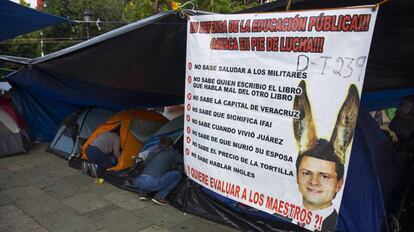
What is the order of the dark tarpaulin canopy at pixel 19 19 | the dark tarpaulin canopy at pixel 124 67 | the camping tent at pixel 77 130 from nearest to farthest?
the dark tarpaulin canopy at pixel 124 67
the dark tarpaulin canopy at pixel 19 19
the camping tent at pixel 77 130

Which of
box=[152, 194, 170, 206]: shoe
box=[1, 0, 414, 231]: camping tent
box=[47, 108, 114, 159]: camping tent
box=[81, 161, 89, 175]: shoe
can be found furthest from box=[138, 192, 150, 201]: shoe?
box=[47, 108, 114, 159]: camping tent

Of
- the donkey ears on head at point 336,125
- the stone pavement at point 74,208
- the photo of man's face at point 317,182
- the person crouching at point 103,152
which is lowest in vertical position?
the stone pavement at point 74,208

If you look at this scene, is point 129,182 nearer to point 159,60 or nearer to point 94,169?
point 94,169

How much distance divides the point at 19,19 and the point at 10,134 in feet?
8.15

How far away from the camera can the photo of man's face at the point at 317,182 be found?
2.82 meters

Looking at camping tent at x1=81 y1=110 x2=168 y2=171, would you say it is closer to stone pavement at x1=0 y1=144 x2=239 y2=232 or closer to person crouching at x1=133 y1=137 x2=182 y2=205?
stone pavement at x1=0 y1=144 x2=239 y2=232

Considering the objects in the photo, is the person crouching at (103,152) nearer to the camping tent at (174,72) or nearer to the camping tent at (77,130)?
the camping tent at (174,72)

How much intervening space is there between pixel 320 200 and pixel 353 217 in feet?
3.14

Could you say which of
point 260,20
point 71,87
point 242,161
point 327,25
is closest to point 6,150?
point 71,87

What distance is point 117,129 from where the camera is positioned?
251 inches

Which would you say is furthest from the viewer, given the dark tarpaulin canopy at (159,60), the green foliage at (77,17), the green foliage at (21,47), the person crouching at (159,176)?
the green foliage at (21,47)

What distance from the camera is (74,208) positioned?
4.84 m

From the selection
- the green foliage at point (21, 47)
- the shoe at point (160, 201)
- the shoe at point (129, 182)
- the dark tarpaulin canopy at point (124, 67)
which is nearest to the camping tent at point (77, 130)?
the dark tarpaulin canopy at point (124, 67)

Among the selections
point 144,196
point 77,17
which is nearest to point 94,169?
point 144,196
